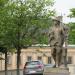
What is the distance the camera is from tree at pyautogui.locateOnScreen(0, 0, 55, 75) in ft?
129

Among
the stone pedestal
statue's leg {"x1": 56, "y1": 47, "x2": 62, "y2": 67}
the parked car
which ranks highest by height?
statue's leg {"x1": 56, "y1": 47, "x2": 62, "y2": 67}

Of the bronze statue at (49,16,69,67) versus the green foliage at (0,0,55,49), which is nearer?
the bronze statue at (49,16,69,67)

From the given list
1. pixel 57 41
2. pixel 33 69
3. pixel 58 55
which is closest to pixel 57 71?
pixel 58 55

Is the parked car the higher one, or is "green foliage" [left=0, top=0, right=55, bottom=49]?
"green foliage" [left=0, top=0, right=55, bottom=49]

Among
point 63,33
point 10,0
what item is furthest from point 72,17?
point 63,33

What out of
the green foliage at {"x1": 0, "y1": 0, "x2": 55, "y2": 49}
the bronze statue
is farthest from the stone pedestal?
the green foliage at {"x1": 0, "y1": 0, "x2": 55, "y2": 49}

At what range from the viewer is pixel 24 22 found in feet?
130

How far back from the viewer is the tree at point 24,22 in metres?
39.3

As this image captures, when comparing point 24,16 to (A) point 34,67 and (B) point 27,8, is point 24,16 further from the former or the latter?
(A) point 34,67

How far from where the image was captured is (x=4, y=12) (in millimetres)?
39188

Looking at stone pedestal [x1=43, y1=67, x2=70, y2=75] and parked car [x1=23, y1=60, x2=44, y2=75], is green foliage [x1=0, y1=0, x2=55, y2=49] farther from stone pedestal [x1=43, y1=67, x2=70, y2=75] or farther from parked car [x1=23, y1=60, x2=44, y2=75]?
stone pedestal [x1=43, y1=67, x2=70, y2=75]

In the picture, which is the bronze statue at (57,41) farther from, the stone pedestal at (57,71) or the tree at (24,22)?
the tree at (24,22)

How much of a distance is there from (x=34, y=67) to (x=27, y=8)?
5380 millimetres

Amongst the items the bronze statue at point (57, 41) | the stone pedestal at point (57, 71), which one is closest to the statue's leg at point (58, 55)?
the bronze statue at point (57, 41)
